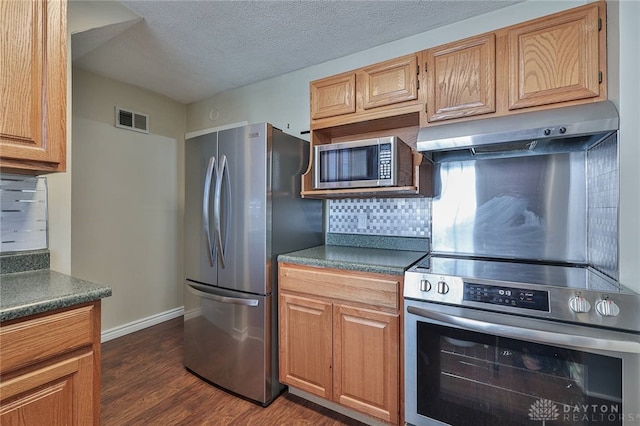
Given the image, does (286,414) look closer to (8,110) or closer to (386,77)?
(8,110)

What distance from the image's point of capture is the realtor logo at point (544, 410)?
3.86 ft

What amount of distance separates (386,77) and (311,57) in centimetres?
87

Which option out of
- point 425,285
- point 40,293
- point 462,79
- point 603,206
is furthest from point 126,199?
point 603,206

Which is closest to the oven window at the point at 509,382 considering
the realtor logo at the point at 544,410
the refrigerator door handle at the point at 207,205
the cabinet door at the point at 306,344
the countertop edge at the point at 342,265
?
the realtor logo at the point at 544,410

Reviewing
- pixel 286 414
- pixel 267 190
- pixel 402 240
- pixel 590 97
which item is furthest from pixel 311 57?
pixel 286 414

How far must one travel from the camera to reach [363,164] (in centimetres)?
180

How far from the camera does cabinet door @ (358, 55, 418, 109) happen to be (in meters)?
1.79

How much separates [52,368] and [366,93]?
204 cm

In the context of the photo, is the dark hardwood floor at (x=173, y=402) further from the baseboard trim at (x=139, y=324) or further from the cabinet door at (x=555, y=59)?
the cabinet door at (x=555, y=59)

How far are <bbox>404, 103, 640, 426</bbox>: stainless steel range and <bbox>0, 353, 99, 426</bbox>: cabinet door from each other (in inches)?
53.6

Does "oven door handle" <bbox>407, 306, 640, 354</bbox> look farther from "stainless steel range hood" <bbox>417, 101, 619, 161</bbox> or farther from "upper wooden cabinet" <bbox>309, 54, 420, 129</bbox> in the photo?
"upper wooden cabinet" <bbox>309, 54, 420, 129</bbox>

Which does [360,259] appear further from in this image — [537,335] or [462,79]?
[462,79]

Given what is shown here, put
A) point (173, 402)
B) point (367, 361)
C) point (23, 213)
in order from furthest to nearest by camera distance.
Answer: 1. point (173, 402)
2. point (367, 361)
3. point (23, 213)

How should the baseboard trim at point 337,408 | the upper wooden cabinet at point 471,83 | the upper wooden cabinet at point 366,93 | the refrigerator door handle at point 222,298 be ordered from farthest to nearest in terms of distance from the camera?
the refrigerator door handle at point 222,298
the upper wooden cabinet at point 366,93
the baseboard trim at point 337,408
the upper wooden cabinet at point 471,83
